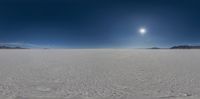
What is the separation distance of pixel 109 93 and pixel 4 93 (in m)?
2.30

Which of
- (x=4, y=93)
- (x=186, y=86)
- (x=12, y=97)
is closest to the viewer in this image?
(x=12, y=97)

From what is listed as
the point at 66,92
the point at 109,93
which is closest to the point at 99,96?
the point at 109,93

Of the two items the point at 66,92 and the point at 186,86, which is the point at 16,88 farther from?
the point at 186,86

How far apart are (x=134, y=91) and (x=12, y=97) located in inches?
105

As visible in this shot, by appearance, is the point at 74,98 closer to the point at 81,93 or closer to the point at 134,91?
the point at 81,93

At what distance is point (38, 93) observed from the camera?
409 cm

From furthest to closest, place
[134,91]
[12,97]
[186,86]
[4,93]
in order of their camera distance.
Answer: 1. [186,86]
2. [134,91]
3. [4,93]
4. [12,97]

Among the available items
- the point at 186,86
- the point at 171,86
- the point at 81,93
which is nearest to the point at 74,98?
the point at 81,93

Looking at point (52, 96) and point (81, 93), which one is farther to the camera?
point (81, 93)

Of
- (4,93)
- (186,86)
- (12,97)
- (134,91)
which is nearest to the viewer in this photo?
(12,97)

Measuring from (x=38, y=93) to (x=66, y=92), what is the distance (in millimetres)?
616

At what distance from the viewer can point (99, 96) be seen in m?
3.88

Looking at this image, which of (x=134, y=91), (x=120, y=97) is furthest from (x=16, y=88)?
(x=134, y=91)

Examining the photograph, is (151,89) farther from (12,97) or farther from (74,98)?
(12,97)
